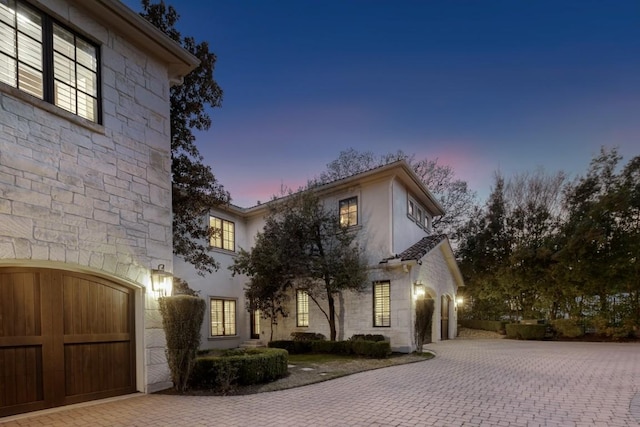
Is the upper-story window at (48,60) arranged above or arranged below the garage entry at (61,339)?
above

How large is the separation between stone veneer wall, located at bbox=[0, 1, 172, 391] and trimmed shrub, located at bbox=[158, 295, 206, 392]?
0.31m

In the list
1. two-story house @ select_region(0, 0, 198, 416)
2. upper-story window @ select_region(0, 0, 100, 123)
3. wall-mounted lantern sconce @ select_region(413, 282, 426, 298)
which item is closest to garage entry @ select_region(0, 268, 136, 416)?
two-story house @ select_region(0, 0, 198, 416)

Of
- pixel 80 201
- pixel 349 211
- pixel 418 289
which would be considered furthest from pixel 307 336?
pixel 80 201

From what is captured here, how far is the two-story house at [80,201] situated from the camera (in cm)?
511

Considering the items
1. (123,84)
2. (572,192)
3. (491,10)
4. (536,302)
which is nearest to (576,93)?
(491,10)

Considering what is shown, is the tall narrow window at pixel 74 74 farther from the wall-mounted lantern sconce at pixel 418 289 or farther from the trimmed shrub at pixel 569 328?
the trimmed shrub at pixel 569 328

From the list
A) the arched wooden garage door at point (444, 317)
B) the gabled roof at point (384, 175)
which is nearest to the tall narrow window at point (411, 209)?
the gabled roof at point (384, 175)

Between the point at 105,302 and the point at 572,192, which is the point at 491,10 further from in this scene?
the point at 105,302

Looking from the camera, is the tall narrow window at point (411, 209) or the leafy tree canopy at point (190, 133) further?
the tall narrow window at point (411, 209)

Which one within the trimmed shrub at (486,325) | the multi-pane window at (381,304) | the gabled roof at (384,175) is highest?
the gabled roof at (384,175)

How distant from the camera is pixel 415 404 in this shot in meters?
5.67

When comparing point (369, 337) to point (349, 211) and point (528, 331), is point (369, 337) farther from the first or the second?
point (528, 331)

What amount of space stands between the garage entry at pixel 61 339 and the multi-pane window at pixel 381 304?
879 centimetres

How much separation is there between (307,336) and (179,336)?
8.35 m
